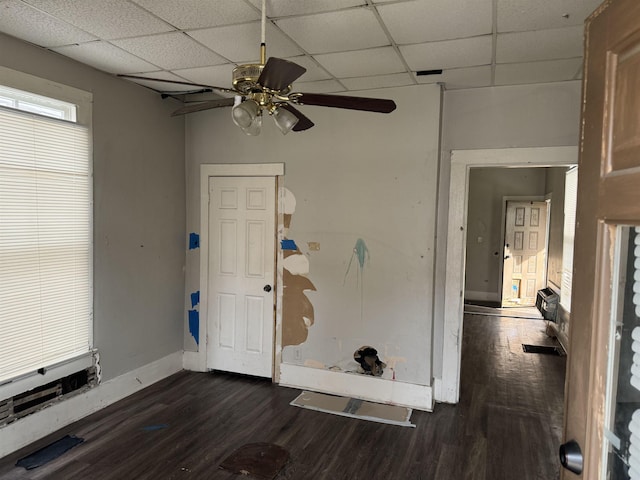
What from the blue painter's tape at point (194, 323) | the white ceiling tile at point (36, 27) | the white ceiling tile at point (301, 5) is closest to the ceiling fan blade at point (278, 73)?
the white ceiling tile at point (301, 5)

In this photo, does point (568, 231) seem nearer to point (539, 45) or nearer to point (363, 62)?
point (539, 45)

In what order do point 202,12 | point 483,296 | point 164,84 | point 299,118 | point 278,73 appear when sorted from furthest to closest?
point 483,296, point 164,84, point 202,12, point 299,118, point 278,73

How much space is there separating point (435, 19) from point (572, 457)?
7.07 ft

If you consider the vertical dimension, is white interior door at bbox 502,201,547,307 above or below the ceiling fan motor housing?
below

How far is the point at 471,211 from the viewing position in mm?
8352

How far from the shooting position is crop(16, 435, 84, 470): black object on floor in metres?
2.67

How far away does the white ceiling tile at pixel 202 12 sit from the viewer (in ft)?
7.10

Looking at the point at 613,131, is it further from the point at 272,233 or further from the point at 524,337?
the point at 524,337

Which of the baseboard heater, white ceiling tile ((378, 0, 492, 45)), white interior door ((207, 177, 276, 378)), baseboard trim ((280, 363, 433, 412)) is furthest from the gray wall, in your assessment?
the baseboard heater

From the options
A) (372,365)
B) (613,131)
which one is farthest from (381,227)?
(613,131)

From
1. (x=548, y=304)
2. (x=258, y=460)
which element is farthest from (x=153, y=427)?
(x=548, y=304)

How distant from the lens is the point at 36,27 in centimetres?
250

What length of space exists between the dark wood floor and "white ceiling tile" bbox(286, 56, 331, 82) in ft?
8.91

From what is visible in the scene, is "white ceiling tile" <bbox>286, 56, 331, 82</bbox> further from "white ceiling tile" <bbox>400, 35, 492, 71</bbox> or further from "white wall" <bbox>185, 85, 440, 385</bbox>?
"white ceiling tile" <bbox>400, 35, 492, 71</bbox>
